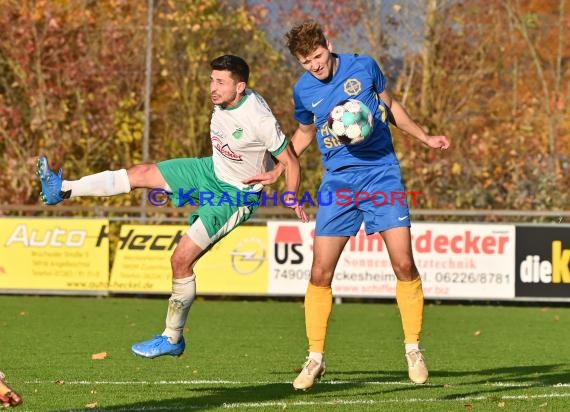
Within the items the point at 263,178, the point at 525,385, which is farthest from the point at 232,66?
the point at 525,385

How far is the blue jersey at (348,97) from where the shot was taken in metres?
8.67

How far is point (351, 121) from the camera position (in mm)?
8383

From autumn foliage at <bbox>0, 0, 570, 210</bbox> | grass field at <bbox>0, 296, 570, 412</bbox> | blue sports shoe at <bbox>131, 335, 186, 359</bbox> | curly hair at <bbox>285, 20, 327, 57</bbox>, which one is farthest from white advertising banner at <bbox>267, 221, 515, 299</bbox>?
curly hair at <bbox>285, 20, 327, 57</bbox>

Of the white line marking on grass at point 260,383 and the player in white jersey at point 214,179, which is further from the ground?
the player in white jersey at point 214,179

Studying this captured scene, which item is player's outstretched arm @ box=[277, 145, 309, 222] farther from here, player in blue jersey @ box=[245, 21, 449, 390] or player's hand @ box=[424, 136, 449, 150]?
player's hand @ box=[424, 136, 449, 150]

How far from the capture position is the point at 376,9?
26.7m

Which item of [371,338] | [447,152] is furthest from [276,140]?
[447,152]

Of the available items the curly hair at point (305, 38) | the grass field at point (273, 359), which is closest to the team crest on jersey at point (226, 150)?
the curly hair at point (305, 38)

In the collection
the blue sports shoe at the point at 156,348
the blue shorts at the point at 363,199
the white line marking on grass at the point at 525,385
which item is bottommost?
the white line marking on grass at the point at 525,385

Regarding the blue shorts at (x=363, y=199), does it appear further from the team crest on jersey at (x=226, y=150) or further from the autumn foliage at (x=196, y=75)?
the autumn foliage at (x=196, y=75)

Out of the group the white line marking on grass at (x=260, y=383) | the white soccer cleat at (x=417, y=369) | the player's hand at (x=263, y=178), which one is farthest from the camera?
the white line marking on grass at (x=260, y=383)

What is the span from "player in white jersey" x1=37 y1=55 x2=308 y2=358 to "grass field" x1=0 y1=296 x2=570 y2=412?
70 cm

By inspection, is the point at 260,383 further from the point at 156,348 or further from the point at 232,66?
the point at 232,66

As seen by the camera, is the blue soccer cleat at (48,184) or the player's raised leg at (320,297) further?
the blue soccer cleat at (48,184)
